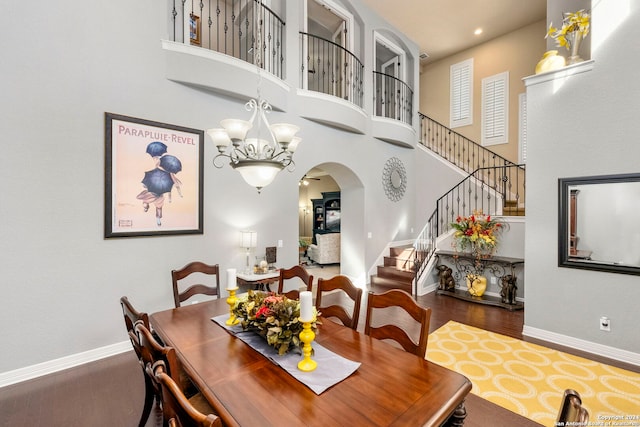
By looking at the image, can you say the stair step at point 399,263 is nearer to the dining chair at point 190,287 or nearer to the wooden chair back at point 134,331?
the dining chair at point 190,287

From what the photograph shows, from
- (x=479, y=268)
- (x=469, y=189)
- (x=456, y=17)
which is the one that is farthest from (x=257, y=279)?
(x=456, y=17)

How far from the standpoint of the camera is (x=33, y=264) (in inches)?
108

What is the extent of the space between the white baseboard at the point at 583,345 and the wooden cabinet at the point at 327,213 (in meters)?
6.86

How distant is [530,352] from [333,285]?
8.53ft

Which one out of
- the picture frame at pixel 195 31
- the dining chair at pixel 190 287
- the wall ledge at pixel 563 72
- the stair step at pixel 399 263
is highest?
the picture frame at pixel 195 31

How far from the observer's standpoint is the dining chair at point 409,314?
167 cm

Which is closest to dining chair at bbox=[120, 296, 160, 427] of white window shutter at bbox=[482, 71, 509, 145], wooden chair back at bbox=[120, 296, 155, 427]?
wooden chair back at bbox=[120, 296, 155, 427]

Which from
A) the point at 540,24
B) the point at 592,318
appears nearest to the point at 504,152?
the point at 540,24

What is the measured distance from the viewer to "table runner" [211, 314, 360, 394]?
1.38 metres

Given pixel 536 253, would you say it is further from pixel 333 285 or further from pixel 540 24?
pixel 540 24

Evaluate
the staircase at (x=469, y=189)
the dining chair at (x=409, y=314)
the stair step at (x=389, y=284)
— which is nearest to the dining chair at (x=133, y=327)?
the dining chair at (x=409, y=314)

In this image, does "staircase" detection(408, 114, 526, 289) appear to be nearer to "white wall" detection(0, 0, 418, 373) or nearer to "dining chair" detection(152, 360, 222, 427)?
"white wall" detection(0, 0, 418, 373)

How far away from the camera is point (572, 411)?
0.80 m

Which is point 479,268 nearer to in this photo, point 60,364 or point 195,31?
point 60,364
